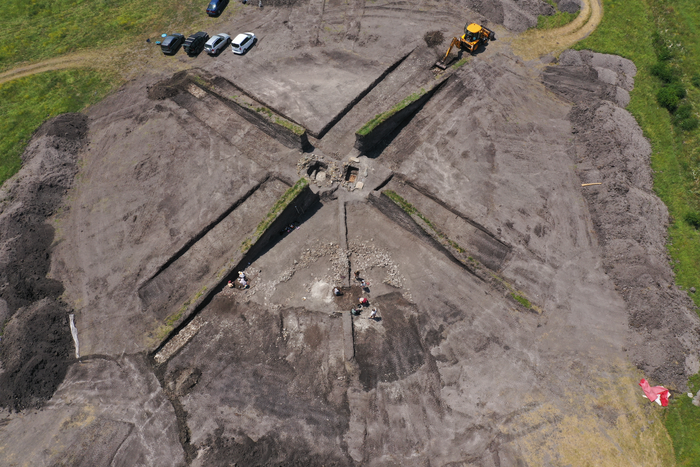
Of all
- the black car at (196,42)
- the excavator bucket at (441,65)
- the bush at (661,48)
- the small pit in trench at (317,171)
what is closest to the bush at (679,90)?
the bush at (661,48)

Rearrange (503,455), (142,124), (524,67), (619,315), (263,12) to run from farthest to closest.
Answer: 1. (263,12)
2. (524,67)
3. (142,124)
4. (619,315)
5. (503,455)

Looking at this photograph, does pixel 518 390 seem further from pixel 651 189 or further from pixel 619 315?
pixel 651 189

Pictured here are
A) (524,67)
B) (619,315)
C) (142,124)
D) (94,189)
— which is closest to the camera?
(619,315)

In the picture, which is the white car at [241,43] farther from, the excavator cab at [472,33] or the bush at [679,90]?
the bush at [679,90]

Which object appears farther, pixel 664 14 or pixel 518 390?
pixel 664 14

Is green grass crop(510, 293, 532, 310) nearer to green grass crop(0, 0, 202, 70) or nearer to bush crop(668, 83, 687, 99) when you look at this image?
bush crop(668, 83, 687, 99)

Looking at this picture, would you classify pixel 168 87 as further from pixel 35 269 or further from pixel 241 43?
pixel 35 269

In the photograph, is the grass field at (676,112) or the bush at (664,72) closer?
the grass field at (676,112)

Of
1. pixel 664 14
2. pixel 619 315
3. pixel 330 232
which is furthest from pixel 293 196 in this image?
pixel 664 14

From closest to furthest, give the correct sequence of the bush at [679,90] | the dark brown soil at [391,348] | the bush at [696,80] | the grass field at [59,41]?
1. the dark brown soil at [391,348]
2. the bush at [679,90]
3. the bush at [696,80]
4. the grass field at [59,41]
